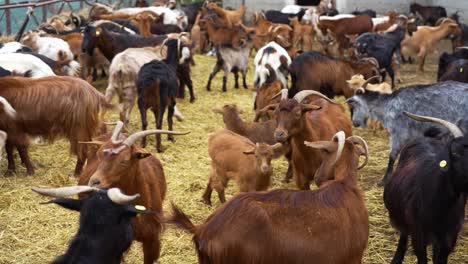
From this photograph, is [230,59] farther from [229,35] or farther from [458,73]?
[458,73]

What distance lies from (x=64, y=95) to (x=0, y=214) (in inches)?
60.8

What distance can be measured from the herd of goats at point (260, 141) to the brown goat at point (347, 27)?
1.11m

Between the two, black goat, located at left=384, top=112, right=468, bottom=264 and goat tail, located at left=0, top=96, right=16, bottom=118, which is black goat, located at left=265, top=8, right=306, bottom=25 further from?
black goat, located at left=384, top=112, right=468, bottom=264

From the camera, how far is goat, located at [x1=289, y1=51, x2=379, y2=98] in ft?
33.4

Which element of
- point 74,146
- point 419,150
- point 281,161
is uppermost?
point 419,150

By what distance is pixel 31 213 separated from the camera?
6.68 m

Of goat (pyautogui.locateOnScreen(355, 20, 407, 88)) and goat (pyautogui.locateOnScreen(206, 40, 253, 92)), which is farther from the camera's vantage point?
goat (pyautogui.locateOnScreen(355, 20, 407, 88))

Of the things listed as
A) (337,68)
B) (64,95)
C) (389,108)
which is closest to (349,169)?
(389,108)

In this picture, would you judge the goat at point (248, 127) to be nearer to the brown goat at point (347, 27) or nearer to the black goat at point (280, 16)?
the brown goat at point (347, 27)

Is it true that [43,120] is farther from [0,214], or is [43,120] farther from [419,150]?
[419,150]

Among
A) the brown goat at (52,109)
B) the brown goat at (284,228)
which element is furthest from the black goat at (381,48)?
the brown goat at (284,228)

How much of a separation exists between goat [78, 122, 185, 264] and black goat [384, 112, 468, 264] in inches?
75.3

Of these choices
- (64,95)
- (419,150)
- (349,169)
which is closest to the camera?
(349,169)

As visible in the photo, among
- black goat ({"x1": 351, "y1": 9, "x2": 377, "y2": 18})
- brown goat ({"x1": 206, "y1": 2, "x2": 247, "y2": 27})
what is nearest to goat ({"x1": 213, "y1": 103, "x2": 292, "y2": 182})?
brown goat ({"x1": 206, "y1": 2, "x2": 247, "y2": 27})
